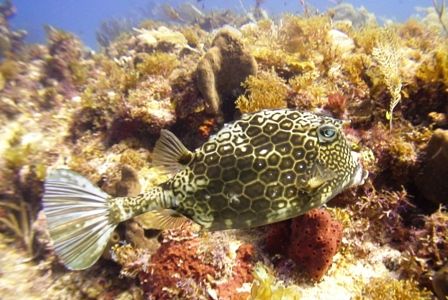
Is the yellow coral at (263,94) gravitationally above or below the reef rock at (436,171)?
above

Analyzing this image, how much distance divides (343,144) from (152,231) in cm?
316

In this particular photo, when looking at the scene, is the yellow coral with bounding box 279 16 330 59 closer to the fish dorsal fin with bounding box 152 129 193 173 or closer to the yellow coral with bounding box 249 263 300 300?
the fish dorsal fin with bounding box 152 129 193 173

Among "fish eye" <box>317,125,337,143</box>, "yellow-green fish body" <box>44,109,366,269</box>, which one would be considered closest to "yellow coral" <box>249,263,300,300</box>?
"yellow-green fish body" <box>44,109,366,269</box>

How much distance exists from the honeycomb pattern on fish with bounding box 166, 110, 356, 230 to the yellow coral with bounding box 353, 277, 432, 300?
1.34 m

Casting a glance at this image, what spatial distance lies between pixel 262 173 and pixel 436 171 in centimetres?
245

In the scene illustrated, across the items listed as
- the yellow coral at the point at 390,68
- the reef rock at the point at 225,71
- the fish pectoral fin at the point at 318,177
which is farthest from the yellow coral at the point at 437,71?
the fish pectoral fin at the point at 318,177

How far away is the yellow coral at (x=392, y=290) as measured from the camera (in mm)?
3716

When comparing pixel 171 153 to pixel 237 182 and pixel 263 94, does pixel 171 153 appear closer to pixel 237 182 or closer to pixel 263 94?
pixel 237 182

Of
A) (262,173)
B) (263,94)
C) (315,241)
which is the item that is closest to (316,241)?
(315,241)

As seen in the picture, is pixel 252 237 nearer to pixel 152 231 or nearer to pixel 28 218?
pixel 152 231

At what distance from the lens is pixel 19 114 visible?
10.6 meters

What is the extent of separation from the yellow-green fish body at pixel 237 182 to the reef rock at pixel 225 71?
10.1 ft

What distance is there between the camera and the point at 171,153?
3564 mm

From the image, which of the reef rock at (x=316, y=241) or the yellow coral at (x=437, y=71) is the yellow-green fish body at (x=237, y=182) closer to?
the reef rock at (x=316, y=241)
